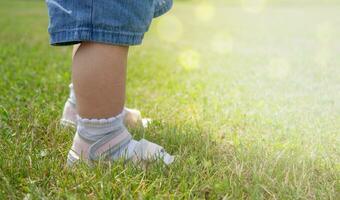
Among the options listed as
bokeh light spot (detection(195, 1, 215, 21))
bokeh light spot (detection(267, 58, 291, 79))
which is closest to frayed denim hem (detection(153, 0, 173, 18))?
bokeh light spot (detection(267, 58, 291, 79))

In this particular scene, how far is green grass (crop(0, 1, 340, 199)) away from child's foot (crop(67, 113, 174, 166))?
0.08 m

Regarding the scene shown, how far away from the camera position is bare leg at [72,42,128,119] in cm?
194

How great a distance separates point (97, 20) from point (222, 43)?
6.50 meters

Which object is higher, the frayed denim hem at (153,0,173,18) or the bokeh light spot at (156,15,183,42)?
the frayed denim hem at (153,0,173,18)

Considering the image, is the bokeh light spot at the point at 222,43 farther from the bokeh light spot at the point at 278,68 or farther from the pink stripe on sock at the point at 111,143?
the pink stripe on sock at the point at 111,143

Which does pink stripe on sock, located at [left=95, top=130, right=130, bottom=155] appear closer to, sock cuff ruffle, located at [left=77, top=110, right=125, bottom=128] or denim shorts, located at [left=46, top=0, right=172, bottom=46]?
sock cuff ruffle, located at [left=77, top=110, right=125, bottom=128]

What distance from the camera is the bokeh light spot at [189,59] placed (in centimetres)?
534

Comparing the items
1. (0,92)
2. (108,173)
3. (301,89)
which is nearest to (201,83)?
(301,89)

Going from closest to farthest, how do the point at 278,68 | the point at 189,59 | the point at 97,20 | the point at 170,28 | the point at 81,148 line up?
the point at 97,20, the point at 81,148, the point at 278,68, the point at 189,59, the point at 170,28

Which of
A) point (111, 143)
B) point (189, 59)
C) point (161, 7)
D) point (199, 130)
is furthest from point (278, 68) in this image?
point (111, 143)

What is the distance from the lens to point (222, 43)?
8273 millimetres

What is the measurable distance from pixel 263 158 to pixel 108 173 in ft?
2.05

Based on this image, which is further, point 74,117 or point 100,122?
point 74,117

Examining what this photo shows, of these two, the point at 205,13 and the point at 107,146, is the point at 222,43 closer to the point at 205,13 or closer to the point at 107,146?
the point at 107,146
